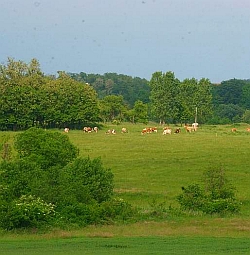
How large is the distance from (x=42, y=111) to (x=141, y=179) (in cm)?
4823

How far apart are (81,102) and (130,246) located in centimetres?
6758

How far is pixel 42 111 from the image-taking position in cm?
8125

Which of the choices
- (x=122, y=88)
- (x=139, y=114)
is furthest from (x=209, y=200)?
(x=122, y=88)

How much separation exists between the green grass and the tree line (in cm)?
6278

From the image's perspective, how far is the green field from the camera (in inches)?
659

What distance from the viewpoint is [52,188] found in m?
23.6

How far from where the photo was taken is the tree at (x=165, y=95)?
98062mm

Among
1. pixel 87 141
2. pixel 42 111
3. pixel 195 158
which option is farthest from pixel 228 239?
pixel 42 111

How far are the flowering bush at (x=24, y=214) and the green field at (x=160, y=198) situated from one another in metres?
0.74

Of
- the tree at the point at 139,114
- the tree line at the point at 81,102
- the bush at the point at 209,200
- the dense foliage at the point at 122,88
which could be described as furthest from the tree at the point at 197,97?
the bush at the point at 209,200

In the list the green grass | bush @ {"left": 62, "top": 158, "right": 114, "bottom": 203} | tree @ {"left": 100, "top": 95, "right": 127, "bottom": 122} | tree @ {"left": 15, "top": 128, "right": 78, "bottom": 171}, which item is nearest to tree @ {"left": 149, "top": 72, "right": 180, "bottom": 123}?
tree @ {"left": 100, "top": 95, "right": 127, "bottom": 122}

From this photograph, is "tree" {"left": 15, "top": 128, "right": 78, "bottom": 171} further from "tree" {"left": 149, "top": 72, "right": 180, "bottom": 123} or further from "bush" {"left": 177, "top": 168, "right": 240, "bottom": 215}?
"tree" {"left": 149, "top": 72, "right": 180, "bottom": 123}

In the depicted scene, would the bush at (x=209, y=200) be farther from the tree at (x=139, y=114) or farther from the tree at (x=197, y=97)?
the tree at (x=197, y=97)

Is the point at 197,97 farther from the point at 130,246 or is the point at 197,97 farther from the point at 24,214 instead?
the point at 130,246
